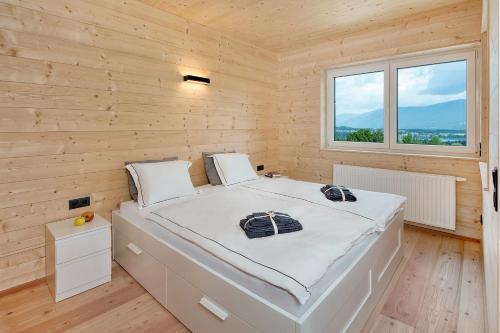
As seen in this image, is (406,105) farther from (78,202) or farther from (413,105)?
(78,202)

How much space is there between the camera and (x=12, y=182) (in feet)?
6.91

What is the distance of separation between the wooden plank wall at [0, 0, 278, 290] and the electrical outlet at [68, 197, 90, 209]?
0.04m

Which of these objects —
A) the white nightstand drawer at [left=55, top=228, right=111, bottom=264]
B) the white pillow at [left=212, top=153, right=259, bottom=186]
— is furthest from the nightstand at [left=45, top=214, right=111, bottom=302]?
the white pillow at [left=212, top=153, right=259, bottom=186]

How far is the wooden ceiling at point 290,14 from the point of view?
279 cm

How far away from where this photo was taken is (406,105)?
11.2ft

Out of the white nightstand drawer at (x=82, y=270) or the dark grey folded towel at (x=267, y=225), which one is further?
the white nightstand drawer at (x=82, y=270)

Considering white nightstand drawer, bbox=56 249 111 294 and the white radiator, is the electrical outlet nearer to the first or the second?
white nightstand drawer, bbox=56 249 111 294

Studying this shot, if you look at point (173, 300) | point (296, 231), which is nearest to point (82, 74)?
point (173, 300)

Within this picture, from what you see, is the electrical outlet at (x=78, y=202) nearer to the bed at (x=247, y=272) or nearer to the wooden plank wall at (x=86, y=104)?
the wooden plank wall at (x=86, y=104)

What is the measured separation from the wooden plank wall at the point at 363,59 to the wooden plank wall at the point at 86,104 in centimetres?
133

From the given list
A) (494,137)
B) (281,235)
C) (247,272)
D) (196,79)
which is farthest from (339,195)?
(196,79)

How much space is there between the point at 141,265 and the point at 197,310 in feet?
2.49

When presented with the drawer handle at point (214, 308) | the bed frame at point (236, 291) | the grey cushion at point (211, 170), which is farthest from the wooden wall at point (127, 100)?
the drawer handle at point (214, 308)

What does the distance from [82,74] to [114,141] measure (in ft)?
2.03
